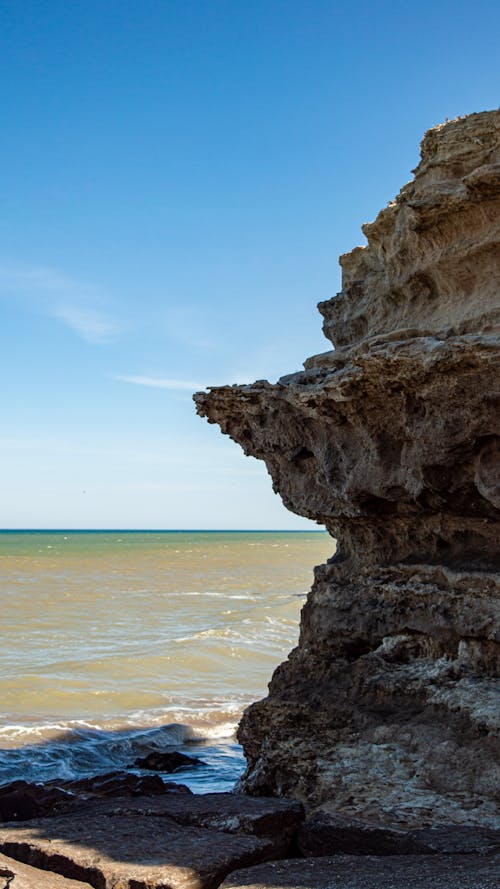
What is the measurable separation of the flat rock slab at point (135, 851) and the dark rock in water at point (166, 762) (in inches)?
156

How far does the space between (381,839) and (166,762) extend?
5266 millimetres

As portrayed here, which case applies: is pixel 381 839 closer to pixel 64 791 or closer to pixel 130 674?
pixel 64 791

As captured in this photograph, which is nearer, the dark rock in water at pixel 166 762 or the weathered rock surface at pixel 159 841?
the weathered rock surface at pixel 159 841

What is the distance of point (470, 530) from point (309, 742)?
2.16m

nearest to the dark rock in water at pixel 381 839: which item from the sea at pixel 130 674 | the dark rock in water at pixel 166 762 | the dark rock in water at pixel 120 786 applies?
the dark rock in water at pixel 120 786

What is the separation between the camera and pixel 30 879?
4555 millimetres

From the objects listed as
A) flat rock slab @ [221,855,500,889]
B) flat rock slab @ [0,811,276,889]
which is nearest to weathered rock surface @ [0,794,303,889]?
flat rock slab @ [0,811,276,889]

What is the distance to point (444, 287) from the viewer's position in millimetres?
6918

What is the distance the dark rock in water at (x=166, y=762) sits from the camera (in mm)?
9469

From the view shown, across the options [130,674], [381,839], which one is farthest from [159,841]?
[130,674]

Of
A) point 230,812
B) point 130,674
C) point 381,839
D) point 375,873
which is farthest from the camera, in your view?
point 130,674

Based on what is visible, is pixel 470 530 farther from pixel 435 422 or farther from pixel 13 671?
pixel 13 671

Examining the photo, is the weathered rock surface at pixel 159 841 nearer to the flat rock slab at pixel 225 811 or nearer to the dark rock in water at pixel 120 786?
the flat rock slab at pixel 225 811

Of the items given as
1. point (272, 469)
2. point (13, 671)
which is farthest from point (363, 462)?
point (13, 671)
